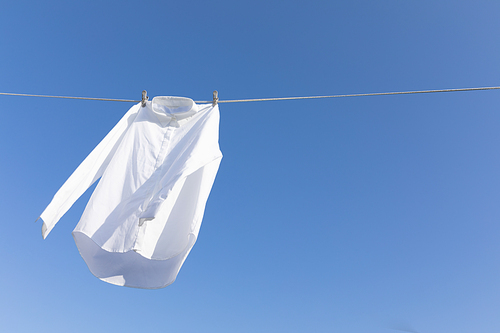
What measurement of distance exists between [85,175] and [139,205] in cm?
77

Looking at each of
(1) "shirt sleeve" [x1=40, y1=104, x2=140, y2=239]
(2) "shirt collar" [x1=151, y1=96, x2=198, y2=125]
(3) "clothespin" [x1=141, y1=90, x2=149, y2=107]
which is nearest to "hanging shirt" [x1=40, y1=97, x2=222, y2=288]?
(1) "shirt sleeve" [x1=40, y1=104, x2=140, y2=239]

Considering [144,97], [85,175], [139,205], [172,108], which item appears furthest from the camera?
[144,97]

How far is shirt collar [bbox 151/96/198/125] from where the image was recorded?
15.2ft

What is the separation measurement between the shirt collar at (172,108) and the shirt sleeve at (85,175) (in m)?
0.37

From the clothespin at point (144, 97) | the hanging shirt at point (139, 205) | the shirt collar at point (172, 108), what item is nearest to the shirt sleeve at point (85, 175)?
the hanging shirt at point (139, 205)

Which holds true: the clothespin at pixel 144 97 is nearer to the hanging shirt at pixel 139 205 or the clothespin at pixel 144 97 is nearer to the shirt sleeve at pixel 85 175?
the shirt sleeve at pixel 85 175

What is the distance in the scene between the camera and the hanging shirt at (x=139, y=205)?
3609 millimetres

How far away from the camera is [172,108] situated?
4656mm

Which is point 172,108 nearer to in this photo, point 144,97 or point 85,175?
point 144,97

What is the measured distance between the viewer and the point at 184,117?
468 centimetres

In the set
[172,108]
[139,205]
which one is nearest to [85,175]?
[139,205]

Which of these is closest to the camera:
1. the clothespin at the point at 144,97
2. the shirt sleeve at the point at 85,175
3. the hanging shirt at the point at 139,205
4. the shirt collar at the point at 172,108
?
the shirt sleeve at the point at 85,175

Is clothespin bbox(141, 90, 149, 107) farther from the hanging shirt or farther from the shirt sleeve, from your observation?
the hanging shirt

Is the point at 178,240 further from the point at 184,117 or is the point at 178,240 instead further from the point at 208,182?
the point at 184,117
